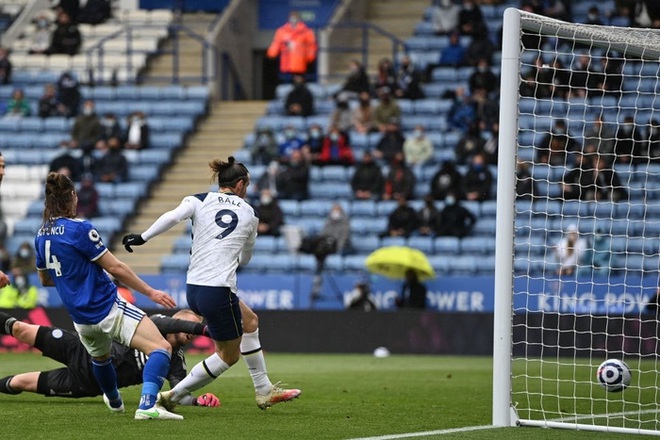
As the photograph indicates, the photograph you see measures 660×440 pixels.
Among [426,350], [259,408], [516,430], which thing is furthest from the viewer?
[426,350]

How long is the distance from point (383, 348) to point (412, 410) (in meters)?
8.76

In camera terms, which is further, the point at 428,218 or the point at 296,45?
the point at 296,45

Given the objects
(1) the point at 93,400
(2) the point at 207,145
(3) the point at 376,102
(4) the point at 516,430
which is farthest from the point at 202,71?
(4) the point at 516,430

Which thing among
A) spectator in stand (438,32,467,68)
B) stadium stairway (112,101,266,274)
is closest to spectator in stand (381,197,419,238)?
spectator in stand (438,32,467,68)

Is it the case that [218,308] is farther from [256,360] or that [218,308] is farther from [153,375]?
[256,360]

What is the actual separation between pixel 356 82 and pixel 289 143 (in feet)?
6.09

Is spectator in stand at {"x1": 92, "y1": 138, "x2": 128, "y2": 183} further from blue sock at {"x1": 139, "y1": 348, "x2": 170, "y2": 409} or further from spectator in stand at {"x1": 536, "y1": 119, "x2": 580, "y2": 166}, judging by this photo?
blue sock at {"x1": 139, "y1": 348, "x2": 170, "y2": 409}

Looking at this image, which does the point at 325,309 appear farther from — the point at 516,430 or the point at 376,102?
the point at 516,430

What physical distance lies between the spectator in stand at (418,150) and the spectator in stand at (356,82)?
182 centimetres

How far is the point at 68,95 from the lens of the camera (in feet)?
85.1

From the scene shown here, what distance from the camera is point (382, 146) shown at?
2300cm

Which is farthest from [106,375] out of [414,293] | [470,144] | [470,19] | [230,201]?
[470,19]

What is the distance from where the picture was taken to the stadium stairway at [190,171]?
2339 cm

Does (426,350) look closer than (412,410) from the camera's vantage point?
No
